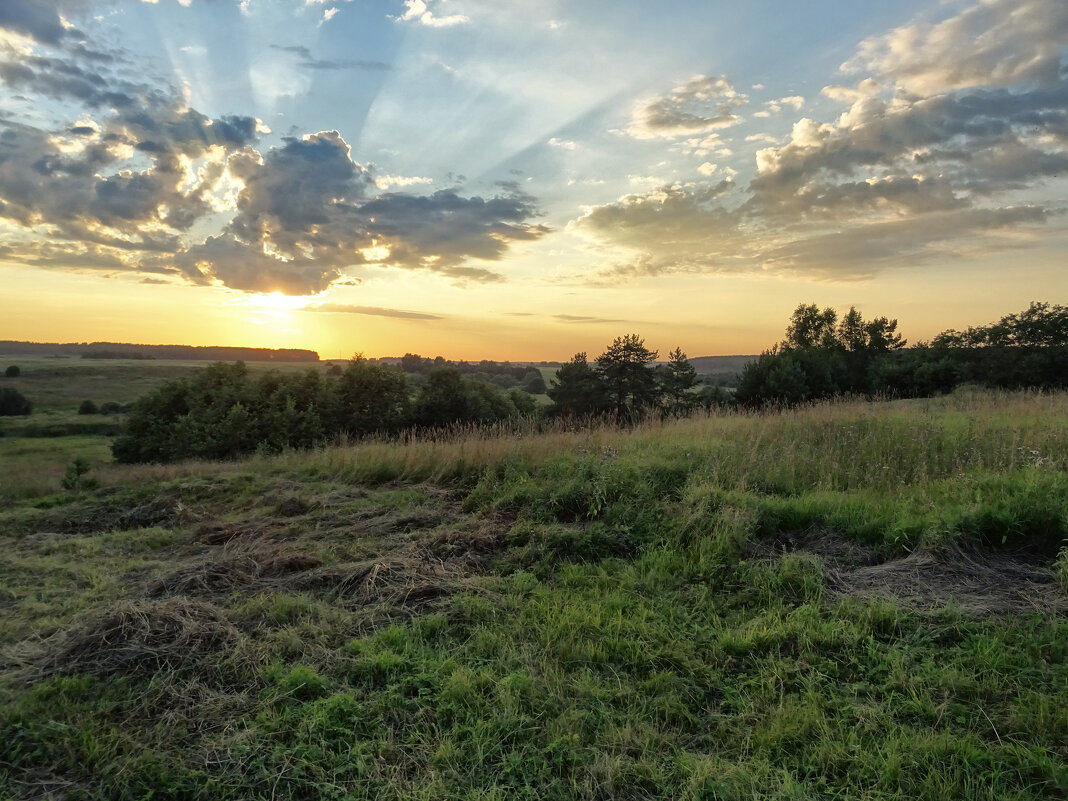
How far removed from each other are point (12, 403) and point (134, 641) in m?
73.8

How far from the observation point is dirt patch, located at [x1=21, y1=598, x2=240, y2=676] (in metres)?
3.54

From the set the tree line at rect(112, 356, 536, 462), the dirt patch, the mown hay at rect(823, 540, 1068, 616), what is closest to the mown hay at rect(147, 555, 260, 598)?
the dirt patch

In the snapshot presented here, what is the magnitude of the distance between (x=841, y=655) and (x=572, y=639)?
1.77m

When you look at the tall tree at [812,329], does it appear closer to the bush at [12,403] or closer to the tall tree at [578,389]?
the tall tree at [578,389]

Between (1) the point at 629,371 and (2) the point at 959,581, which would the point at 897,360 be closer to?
(1) the point at 629,371

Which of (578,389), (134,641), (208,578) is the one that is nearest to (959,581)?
(134,641)

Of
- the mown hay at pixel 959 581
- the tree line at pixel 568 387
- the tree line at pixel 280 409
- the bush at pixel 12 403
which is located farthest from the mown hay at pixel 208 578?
the bush at pixel 12 403

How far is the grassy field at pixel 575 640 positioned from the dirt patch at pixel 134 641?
0.06 ft

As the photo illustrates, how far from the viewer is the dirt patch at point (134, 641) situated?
3.54 m

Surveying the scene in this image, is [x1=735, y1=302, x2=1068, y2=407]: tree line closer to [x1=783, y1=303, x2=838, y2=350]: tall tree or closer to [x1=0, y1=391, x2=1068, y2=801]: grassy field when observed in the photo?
[x1=783, y1=303, x2=838, y2=350]: tall tree

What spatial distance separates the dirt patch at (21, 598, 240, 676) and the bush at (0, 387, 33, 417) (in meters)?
71.1

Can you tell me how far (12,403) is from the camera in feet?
185

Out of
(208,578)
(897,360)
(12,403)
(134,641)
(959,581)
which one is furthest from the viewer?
(12,403)

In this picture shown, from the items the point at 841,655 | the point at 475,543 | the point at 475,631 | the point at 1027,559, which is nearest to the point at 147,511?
the point at 475,543
